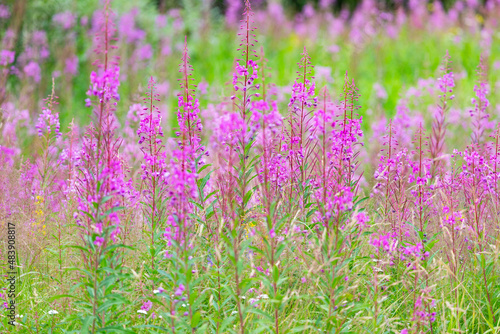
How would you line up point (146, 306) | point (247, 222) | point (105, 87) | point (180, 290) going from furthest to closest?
point (247, 222) < point (146, 306) < point (105, 87) < point (180, 290)

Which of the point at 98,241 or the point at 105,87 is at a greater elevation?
the point at 105,87

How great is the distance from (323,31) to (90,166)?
12303 mm

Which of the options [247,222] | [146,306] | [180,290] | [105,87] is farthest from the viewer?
[247,222]

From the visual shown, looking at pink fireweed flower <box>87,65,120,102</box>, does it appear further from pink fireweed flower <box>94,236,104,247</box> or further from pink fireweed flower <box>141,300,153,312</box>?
pink fireweed flower <box>141,300,153,312</box>

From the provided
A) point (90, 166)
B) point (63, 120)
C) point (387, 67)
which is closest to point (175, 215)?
point (90, 166)

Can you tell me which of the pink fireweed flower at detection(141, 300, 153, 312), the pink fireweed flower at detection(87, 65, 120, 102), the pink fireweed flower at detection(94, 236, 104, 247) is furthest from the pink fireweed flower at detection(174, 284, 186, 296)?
the pink fireweed flower at detection(87, 65, 120, 102)

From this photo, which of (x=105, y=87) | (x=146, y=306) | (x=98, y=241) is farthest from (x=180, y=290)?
(x=105, y=87)

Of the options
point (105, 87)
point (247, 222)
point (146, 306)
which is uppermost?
point (105, 87)

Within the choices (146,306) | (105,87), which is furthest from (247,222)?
(105,87)

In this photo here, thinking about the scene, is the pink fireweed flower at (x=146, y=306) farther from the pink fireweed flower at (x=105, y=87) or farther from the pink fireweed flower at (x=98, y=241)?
the pink fireweed flower at (x=105, y=87)

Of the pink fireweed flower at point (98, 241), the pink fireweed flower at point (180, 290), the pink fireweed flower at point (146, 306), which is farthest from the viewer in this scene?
the pink fireweed flower at point (146, 306)

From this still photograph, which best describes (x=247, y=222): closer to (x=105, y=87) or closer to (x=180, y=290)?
(x=180, y=290)

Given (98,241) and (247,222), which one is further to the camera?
(247,222)

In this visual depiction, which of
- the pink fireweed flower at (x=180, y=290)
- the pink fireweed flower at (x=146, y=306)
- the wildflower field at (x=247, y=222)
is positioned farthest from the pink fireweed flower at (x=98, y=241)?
the pink fireweed flower at (x=146, y=306)
